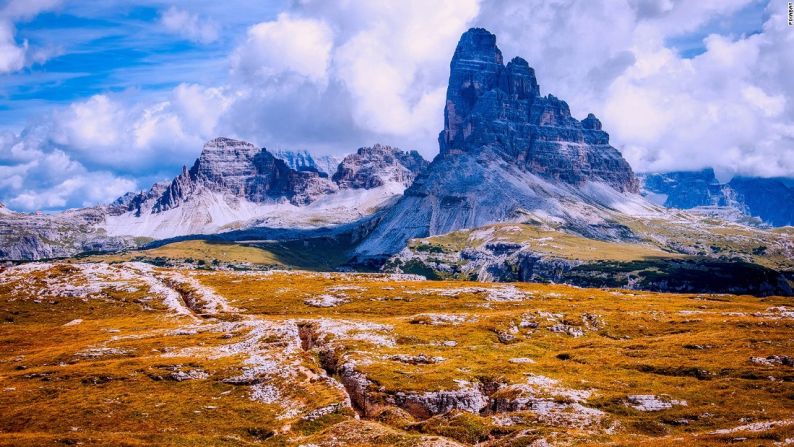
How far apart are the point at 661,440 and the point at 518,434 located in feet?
44.8

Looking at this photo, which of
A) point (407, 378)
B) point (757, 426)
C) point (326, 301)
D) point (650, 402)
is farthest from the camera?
point (326, 301)

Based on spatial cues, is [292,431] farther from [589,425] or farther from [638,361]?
[638,361]

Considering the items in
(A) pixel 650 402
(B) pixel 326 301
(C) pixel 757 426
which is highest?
(B) pixel 326 301

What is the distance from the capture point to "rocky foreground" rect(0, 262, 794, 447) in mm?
72375

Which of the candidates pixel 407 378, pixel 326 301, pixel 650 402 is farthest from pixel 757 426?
pixel 326 301

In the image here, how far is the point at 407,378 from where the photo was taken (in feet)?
295

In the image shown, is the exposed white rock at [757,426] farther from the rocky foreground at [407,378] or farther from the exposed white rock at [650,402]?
the exposed white rock at [650,402]

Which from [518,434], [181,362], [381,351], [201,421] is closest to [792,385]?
[518,434]

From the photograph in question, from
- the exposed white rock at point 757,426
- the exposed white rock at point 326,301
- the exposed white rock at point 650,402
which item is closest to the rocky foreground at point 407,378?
the exposed white rock at point 650,402

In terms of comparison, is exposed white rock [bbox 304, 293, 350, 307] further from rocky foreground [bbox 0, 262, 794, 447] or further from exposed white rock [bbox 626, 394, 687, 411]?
exposed white rock [bbox 626, 394, 687, 411]

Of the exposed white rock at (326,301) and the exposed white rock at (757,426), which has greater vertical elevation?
the exposed white rock at (326,301)

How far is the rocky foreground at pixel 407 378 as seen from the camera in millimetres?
72375

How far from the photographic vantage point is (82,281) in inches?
7416

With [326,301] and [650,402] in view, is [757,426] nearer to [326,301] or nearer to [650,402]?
[650,402]
